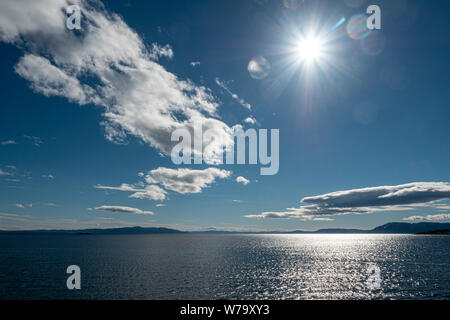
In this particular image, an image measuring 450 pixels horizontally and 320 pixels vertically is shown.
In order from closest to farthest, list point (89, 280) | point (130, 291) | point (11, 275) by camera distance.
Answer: point (130, 291)
point (89, 280)
point (11, 275)

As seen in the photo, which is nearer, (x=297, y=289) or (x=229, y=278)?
(x=297, y=289)

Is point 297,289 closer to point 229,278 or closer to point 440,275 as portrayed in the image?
point 229,278

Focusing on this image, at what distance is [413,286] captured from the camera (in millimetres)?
59906
